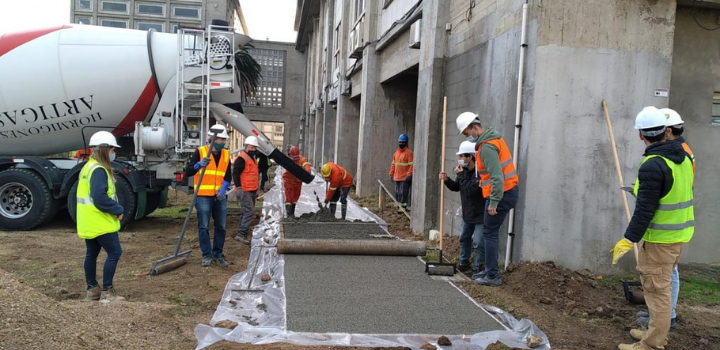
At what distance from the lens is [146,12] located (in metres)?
33.5

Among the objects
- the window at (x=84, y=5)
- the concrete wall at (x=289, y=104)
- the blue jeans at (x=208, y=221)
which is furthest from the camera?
the concrete wall at (x=289, y=104)

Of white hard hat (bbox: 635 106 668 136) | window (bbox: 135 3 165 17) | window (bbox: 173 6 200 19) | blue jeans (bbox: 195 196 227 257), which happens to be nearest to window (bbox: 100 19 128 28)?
window (bbox: 135 3 165 17)

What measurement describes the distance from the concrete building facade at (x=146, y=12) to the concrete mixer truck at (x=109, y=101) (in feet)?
82.7

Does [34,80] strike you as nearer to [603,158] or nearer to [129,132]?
[129,132]

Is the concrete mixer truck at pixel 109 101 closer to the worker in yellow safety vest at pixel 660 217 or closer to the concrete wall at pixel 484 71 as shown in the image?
the concrete wall at pixel 484 71

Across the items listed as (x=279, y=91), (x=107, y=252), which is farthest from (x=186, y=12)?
(x=107, y=252)

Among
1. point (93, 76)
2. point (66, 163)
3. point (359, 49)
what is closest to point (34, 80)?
point (93, 76)

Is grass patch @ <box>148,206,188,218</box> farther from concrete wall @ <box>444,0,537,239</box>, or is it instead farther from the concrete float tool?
the concrete float tool

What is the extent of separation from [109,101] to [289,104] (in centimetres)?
2707

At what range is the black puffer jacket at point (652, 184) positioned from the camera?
3656 millimetres

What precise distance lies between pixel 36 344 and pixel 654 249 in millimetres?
4092

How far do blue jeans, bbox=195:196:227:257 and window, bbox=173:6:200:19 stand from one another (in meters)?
31.1

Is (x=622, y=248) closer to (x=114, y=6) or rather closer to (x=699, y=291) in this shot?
(x=699, y=291)

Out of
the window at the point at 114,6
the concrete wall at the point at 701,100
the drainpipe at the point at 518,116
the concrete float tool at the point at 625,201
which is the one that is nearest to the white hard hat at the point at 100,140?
the drainpipe at the point at 518,116
